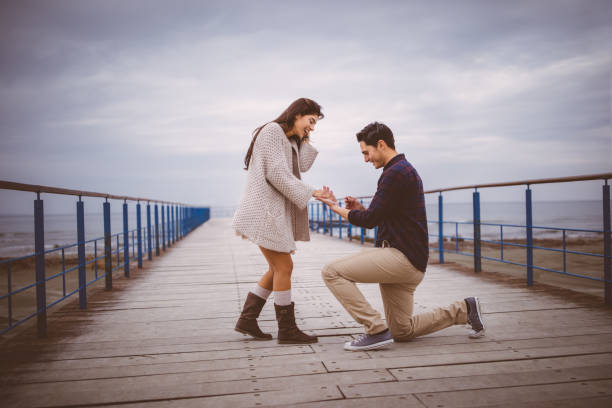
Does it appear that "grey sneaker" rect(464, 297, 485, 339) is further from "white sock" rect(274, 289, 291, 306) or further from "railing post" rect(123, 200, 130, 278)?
"railing post" rect(123, 200, 130, 278)

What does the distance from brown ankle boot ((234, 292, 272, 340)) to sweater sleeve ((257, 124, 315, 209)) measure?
2.13 ft

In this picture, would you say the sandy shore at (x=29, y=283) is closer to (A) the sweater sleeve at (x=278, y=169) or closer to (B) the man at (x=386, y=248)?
(A) the sweater sleeve at (x=278, y=169)

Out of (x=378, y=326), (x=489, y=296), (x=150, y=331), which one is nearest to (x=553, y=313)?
(x=489, y=296)

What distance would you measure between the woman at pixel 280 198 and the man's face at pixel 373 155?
29 cm

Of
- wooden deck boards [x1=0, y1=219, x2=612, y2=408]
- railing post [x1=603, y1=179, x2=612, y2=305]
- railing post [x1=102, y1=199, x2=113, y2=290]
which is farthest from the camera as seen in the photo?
railing post [x1=102, y1=199, x2=113, y2=290]

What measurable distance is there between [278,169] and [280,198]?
172 mm

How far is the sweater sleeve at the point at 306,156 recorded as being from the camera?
242 centimetres

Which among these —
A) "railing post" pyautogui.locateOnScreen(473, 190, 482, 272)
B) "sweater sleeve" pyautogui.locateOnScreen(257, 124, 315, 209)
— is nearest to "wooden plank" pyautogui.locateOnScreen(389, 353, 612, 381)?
"sweater sleeve" pyautogui.locateOnScreen(257, 124, 315, 209)

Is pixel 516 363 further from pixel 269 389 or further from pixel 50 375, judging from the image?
pixel 50 375

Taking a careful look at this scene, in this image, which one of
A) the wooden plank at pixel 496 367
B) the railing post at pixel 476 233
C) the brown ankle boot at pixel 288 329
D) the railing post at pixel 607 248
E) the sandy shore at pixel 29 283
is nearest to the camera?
the wooden plank at pixel 496 367

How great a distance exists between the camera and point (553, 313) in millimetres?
2930

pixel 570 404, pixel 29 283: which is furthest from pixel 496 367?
pixel 29 283

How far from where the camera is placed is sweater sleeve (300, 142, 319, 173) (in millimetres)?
2422

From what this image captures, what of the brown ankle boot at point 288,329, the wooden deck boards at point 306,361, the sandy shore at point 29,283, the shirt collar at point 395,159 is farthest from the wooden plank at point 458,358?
the sandy shore at point 29,283
